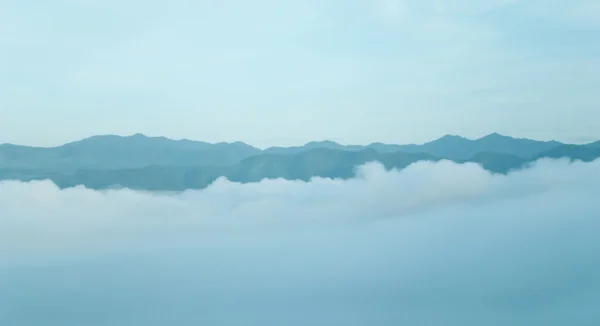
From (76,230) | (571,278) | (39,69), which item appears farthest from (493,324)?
(39,69)

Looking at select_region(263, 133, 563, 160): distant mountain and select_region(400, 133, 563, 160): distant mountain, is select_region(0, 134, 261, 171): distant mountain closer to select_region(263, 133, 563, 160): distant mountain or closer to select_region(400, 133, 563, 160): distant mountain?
select_region(263, 133, 563, 160): distant mountain

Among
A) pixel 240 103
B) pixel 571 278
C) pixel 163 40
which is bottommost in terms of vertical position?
pixel 571 278

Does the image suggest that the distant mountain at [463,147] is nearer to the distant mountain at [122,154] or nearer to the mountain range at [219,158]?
the mountain range at [219,158]

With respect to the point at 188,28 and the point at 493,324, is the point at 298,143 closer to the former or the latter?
the point at 188,28

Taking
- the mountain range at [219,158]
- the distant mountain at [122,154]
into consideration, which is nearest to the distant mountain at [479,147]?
the mountain range at [219,158]

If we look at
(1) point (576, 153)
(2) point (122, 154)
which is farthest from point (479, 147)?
(2) point (122, 154)

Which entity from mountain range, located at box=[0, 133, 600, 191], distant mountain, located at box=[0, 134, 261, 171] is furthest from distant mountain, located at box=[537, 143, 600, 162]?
distant mountain, located at box=[0, 134, 261, 171]

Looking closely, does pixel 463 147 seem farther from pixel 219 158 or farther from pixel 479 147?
pixel 219 158

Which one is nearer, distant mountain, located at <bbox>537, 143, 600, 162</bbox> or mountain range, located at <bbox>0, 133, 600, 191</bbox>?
mountain range, located at <bbox>0, 133, 600, 191</bbox>

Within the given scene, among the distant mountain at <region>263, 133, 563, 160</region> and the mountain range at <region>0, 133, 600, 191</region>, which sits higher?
the distant mountain at <region>263, 133, 563, 160</region>

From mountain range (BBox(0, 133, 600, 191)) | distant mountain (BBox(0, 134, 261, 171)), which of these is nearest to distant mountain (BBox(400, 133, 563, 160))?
mountain range (BBox(0, 133, 600, 191))
